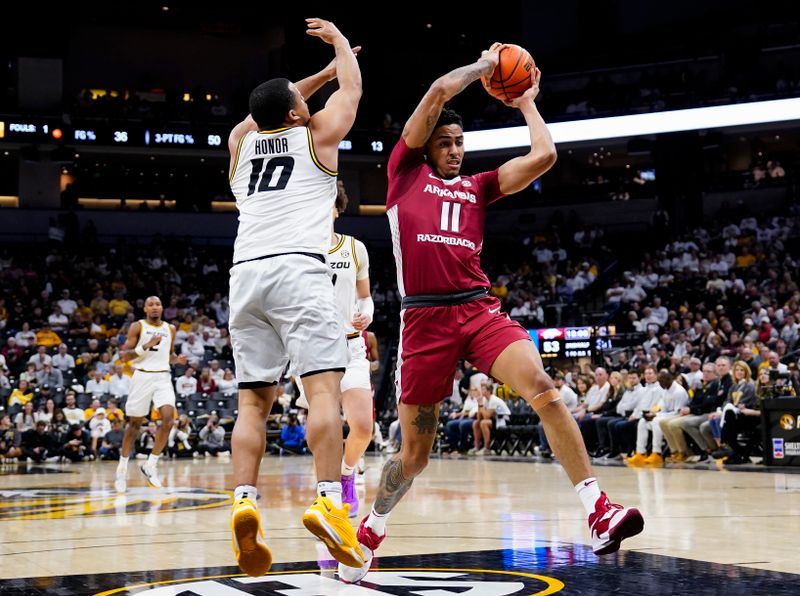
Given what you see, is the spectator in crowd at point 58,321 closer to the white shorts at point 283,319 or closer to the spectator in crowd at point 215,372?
the spectator in crowd at point 215,372

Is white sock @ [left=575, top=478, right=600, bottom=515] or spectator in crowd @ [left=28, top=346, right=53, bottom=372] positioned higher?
spectator in crowd @ [left=28, top=346, right=53, bottom=372]

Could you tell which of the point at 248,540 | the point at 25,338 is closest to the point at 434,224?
the point at 248,540

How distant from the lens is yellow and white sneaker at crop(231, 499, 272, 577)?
381cm

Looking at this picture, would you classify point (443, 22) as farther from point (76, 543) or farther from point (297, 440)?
point (76, 543)

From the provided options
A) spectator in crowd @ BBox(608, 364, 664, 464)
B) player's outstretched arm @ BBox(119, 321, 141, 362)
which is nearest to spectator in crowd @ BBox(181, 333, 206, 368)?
spectator in crowd @ BBox(608, 364, 664, 464)

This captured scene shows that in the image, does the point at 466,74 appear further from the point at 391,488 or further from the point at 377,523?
the point at 377,523

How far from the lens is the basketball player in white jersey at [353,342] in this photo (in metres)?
7.13

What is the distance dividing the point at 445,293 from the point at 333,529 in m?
1.51

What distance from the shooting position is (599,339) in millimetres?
21062

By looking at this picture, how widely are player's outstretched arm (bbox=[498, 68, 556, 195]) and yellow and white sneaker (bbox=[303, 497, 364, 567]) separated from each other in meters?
1.94

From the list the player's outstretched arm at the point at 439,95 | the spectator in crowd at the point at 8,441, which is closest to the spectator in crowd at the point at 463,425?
the spectator in crowd at the point at 8,441

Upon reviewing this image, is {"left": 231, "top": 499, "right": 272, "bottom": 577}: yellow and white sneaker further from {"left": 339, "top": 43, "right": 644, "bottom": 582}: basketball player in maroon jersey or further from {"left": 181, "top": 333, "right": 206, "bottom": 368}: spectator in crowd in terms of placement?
{"left": 181, "top": 333, "right": 206, "bottom": 368}: spectator in crowd

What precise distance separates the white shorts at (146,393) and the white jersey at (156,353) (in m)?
0.07

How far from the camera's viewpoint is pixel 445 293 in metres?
4.94
